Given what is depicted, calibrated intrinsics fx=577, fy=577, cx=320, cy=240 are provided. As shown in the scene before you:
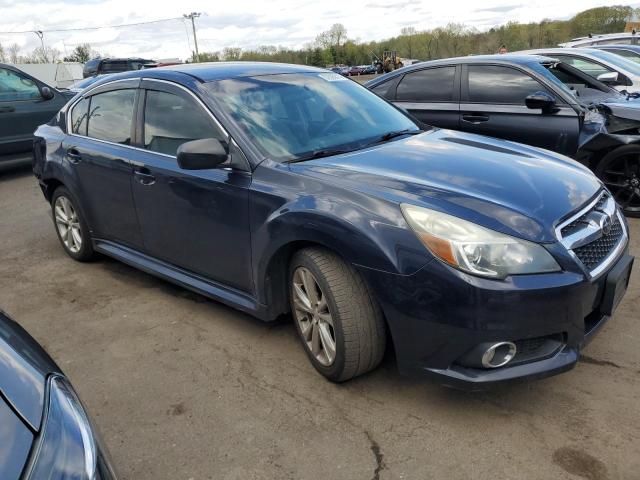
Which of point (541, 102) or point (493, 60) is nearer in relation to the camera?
point (541, 102)

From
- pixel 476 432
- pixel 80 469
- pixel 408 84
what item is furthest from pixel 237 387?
pixel 408 84

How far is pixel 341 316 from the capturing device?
109 inches

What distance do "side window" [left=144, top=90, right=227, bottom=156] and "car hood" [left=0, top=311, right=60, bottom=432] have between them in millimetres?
1739

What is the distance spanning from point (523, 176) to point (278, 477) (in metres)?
1.88

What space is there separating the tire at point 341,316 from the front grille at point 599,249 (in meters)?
0.96

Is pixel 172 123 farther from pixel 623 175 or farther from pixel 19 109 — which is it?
pixel 19 109

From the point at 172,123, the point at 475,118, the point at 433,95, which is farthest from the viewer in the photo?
the point at 433,95

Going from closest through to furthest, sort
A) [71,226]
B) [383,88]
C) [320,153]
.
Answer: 1. [320,153]
2. [71,226]
3. [383,88]

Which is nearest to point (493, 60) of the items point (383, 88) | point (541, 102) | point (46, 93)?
point (541, 102)

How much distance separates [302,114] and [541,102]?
3.11 m

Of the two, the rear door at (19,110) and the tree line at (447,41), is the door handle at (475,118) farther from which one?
the tree line at (447,41)

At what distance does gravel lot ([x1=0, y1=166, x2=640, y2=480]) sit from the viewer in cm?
248

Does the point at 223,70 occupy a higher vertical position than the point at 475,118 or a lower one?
higher

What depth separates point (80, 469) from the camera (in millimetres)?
1414
